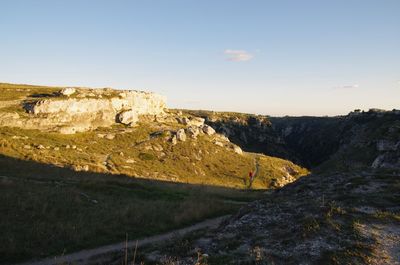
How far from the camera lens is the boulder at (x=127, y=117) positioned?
509 ft

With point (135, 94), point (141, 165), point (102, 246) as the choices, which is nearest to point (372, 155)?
point (141, 165)

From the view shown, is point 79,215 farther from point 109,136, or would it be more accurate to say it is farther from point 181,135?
point 181,135

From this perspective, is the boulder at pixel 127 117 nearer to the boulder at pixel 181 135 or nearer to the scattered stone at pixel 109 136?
the scattered stone at pixel 109 136

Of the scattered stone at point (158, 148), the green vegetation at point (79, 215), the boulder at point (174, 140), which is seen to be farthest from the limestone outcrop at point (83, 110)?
the green vegetation at point (79, 215)

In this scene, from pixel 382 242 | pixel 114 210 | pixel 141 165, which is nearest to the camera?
pixel 382 242

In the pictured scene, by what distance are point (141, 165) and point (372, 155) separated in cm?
7266

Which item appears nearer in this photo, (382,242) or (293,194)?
(382,242)

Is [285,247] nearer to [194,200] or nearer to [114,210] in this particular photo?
[114,210]

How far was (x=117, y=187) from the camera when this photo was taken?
120 ft

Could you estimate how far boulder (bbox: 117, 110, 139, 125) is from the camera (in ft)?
509

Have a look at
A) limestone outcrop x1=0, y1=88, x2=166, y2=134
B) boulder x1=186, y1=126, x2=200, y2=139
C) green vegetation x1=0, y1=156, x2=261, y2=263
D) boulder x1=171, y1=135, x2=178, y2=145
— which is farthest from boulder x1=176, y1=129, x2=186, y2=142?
green vegetation x1=0, y1=156, x2=261, y2=263

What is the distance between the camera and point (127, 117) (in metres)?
157

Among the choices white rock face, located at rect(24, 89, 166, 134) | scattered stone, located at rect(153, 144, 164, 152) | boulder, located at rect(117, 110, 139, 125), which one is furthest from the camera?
boulder, located at rect(117, 110, 139, 125)

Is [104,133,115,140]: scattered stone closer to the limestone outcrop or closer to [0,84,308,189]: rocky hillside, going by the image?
[0,84,308,189]: rocky hillside
